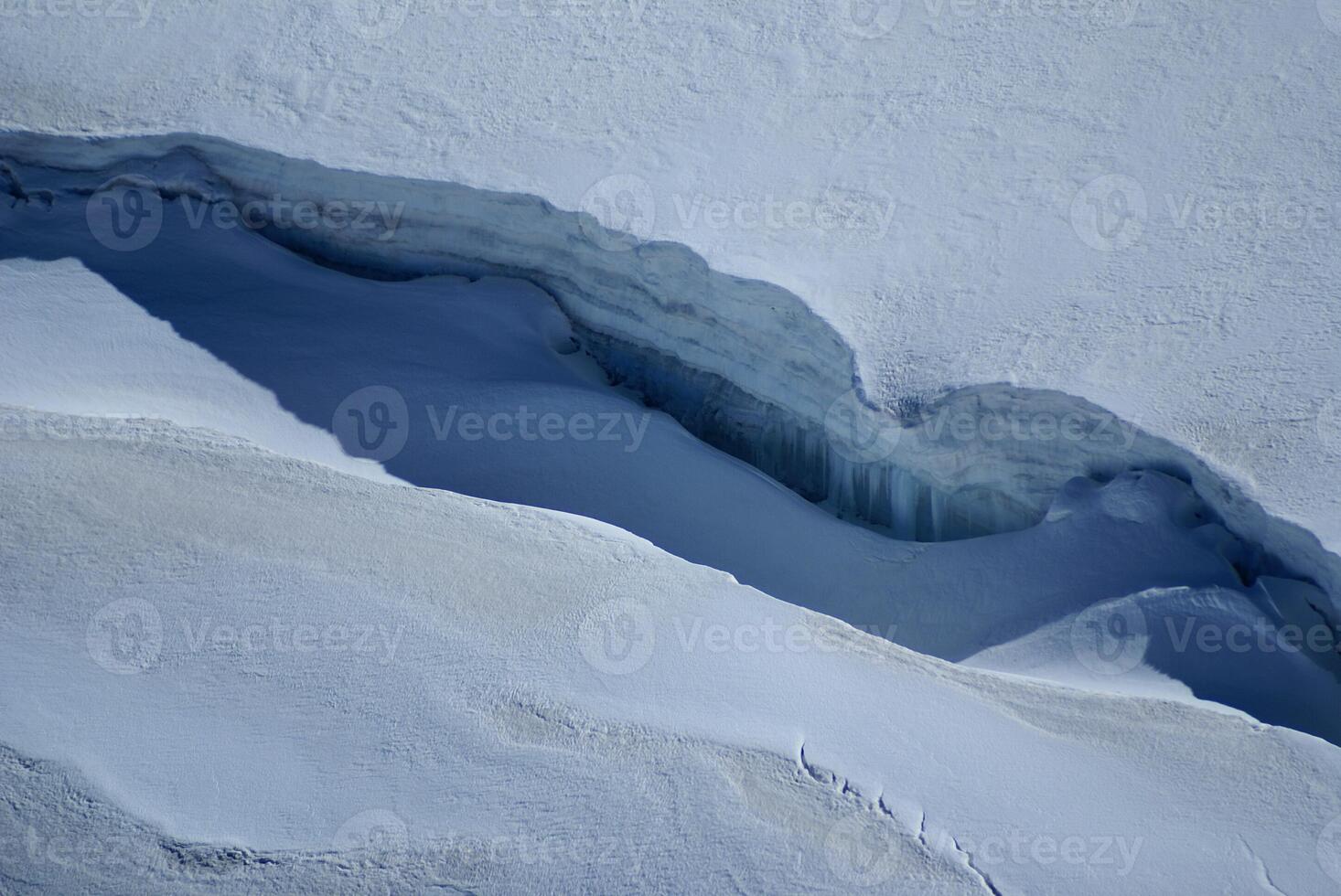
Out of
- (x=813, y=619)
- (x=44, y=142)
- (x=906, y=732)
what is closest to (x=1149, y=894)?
(x=906, y=732)

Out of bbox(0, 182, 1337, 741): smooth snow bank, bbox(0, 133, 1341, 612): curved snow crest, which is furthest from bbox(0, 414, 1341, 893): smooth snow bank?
bbox(0, 133, 1341, 612): curved snow crest

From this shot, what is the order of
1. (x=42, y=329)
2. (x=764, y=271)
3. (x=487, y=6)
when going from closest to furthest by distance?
1. (x=764, y=271)
2. (x=42, y=329)
3. (x=487, y=6)

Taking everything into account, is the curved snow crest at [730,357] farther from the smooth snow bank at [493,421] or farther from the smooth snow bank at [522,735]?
the smooth snow bank at [522,735]

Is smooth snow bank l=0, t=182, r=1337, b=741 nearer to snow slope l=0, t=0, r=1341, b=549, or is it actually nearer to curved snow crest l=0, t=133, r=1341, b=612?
curved snow crest l=0, t=133, r=1341, b=612

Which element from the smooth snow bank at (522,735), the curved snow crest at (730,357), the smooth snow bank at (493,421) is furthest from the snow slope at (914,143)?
the smooth snow bank at (522,735)

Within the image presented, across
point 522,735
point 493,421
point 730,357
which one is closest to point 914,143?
point 730,357

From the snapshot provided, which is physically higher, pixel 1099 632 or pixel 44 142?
pixel 44 142

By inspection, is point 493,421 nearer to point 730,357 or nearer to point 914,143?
point 730,357

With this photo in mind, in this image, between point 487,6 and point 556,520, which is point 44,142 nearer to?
point 487,6
